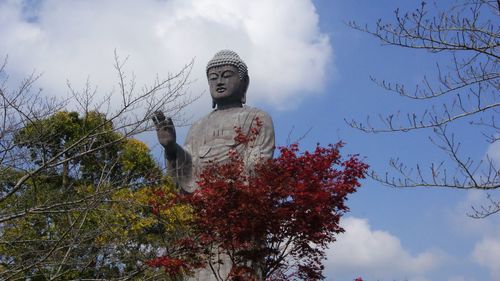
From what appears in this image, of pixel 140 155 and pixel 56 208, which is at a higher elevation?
pixel 140 155

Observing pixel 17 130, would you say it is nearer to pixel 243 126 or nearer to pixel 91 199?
pixel 91 199

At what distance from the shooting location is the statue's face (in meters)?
10.6

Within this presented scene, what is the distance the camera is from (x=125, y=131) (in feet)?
23.3

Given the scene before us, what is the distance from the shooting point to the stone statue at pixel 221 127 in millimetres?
9828

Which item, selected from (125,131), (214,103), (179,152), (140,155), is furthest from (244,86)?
(140,155)

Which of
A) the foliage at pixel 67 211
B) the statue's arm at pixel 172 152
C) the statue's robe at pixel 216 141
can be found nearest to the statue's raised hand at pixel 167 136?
the statue's arm at pixel 172 152

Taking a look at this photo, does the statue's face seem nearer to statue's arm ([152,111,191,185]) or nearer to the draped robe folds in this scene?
the draped robe folds

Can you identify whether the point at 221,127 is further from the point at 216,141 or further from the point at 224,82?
the point at 224,82

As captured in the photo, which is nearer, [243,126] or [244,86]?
[243,126]

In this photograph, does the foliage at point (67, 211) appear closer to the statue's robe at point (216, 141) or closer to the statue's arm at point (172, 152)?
the statue's arm at point (172, 152)

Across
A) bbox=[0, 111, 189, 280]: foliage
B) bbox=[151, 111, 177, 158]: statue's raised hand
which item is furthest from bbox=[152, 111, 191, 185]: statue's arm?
bbox=[0, 111, 189, 280]: foliage

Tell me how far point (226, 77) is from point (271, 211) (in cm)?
403

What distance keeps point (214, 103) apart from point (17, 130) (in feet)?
13.8

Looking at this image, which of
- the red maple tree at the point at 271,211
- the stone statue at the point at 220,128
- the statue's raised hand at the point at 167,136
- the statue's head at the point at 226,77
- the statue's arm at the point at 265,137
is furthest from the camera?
the statue's head at the point at 226,77
